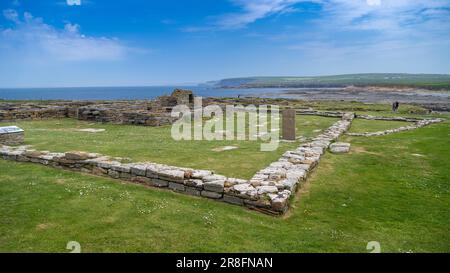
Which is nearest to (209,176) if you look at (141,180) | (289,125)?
(141,180)

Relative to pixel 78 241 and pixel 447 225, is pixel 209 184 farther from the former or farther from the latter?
pixel 447 225

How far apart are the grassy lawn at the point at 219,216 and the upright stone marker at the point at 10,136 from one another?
3.40 metres

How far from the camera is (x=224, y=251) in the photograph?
5688mm

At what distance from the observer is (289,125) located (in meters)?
16.6

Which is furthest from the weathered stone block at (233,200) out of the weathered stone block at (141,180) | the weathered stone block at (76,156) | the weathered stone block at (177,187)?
the weathered stone block at (76,156)

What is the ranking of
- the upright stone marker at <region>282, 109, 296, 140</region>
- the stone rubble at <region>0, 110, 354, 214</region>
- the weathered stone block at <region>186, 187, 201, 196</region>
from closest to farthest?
the stone rubble at <region>0, 110, 354, 214</region>, the weathered stone block at <region>186, 187, 201, 196</region>, the upright stone marker at <region>282, 109, 296, 140</region>

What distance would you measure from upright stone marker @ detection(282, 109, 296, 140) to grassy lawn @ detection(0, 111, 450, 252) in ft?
18.1

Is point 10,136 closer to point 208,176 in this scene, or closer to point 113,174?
point 113,174

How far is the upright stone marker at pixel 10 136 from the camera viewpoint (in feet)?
44.7

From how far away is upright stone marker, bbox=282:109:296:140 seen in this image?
1650 centimetres

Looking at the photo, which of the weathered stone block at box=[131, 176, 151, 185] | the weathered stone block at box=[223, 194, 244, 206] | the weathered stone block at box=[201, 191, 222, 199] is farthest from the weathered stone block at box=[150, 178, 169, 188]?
the weathered stone block at box=[223, 194, 244, 206]

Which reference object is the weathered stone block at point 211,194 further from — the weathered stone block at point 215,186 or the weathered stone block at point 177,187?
the weathered stone block at point 177,187

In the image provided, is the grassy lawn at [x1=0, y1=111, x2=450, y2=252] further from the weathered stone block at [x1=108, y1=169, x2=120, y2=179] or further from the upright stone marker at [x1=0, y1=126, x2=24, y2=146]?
the upright stone marker at [x1=0, y1=126, x2=24, y2=146]
